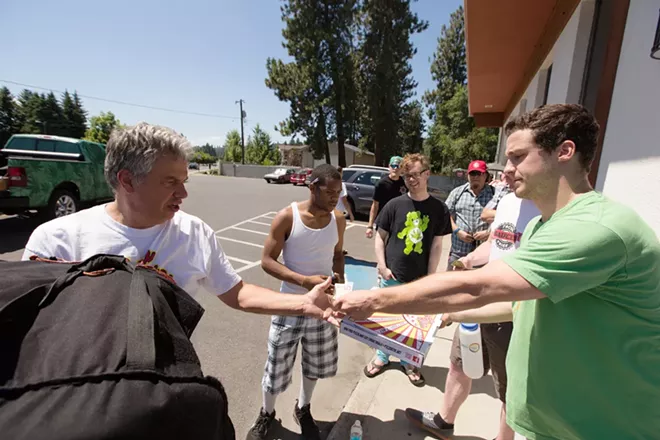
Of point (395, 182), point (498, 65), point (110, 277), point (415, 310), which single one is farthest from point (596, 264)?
point (498, 65)

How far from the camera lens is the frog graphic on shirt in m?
3.03

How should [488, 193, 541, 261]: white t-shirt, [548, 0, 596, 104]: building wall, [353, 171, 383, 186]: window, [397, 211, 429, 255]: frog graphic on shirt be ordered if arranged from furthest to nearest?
[353, 171, 383, 186]: window
[548, 0, 596, 104]: building wall
[397, 211, 429, 255]: frog graphic on shirt
[488, 193, 541, 261]: white t-shirt

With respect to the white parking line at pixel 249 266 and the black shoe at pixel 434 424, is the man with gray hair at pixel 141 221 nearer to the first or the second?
the black shoe at pixel 434 424

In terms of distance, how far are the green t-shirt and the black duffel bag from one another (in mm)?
1068

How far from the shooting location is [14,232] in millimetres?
7211

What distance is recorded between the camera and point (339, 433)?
231cm

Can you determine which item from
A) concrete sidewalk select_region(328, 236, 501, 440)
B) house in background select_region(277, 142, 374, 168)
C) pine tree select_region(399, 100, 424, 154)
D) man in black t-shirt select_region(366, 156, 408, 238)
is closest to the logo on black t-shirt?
concrete sidewalk select_region(328, 236, 501, 440)

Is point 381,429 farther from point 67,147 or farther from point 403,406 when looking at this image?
point 67,147

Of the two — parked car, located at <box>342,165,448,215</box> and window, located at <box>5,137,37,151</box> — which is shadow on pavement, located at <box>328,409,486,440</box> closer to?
parked car, located at <box>342,165,448,215</box>

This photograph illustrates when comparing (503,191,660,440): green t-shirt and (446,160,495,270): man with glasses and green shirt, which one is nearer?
(503,191,660,440): green t-shirt

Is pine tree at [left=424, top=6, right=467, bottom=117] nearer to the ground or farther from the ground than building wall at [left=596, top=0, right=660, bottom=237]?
farther from the ground

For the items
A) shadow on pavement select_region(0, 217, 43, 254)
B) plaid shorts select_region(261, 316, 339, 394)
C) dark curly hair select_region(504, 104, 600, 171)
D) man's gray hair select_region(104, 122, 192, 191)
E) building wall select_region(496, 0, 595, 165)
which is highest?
building wall select_region(496, 0, 595, 165)

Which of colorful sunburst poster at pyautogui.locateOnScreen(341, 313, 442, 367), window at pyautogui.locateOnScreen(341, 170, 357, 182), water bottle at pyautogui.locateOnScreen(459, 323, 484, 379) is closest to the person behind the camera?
colorful sunburst poster at pyautogui.locateOnScreen(341, 313, 442, 367)

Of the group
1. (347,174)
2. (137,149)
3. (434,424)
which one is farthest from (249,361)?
(347,174)
